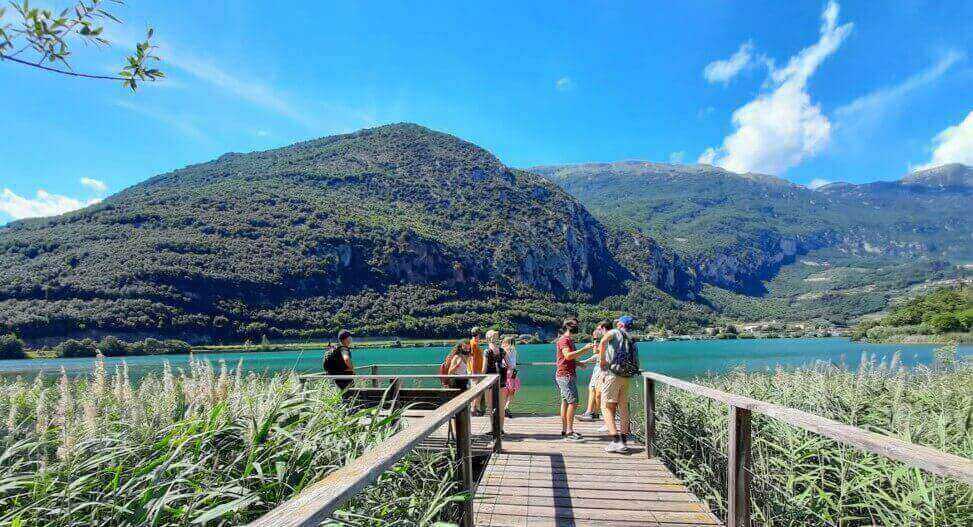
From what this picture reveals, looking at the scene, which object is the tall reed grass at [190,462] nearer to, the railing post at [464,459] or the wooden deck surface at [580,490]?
the railing post at [464,459]

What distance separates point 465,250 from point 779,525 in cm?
12425

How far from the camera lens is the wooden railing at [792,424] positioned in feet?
5.23

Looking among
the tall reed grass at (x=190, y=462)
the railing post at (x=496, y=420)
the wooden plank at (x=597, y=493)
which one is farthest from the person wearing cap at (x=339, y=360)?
→ the tall reed grass at (x=190, y=462)

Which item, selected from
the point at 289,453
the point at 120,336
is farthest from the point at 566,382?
the point at 120,336

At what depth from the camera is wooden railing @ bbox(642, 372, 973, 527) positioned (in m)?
1.59

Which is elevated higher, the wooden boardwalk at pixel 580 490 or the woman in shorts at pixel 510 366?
the woman in shorts at pixel 510 366

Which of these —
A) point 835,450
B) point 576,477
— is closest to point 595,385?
point 576,477

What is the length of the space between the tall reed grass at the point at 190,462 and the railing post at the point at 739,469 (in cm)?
193

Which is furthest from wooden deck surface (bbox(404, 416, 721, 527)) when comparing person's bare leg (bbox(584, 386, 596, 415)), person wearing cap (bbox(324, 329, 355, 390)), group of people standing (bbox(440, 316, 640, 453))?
person wearing cap (bbox(324, 329, 355, 390))

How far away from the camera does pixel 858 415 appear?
4590 mm

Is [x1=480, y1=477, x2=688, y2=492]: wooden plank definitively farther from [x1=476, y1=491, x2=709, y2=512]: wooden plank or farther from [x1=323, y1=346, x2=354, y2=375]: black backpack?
[x1=323, y1=346, x2=354, y2=375]: black backpack

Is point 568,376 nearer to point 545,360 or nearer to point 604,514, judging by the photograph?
point 604,514

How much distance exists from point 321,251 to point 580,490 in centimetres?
11207

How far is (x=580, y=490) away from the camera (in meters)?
4.32
